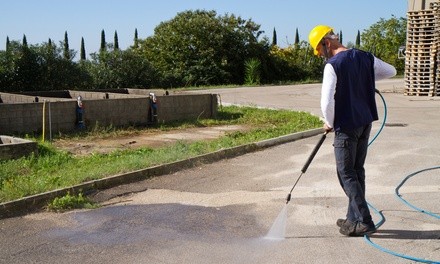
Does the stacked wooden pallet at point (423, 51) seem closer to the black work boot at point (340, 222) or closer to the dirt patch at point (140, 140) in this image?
the dirt patch at point (140, 140)

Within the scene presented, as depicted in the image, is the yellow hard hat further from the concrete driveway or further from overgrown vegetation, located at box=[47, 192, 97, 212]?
overgrown vegetation, located at box=[47, 192, 97, 212]

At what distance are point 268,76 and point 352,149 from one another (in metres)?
32.8

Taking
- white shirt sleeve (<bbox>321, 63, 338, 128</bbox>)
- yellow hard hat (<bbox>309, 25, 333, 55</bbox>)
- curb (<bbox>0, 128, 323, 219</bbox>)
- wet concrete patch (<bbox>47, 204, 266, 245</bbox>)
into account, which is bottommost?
wet concrete patch (<bbox>47, 204, 266, 245</bbox>)

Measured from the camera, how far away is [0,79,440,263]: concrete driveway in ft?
16.6

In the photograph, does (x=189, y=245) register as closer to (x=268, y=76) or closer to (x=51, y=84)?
(x=51, y=84)

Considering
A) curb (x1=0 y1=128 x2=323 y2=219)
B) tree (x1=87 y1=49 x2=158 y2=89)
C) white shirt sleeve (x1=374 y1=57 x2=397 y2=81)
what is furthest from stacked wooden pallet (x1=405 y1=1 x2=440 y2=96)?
white shirt sleeve (x1=374 y1=57 x2=397 y2=81)

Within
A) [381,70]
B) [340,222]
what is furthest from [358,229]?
[381,70]

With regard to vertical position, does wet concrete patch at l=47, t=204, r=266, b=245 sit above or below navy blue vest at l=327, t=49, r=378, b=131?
below

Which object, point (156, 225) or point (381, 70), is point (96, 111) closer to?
point (156, 225)

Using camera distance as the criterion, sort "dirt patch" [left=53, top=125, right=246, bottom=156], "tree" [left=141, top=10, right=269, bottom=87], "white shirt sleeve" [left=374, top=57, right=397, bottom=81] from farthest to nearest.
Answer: "tree" [left=141, top=10, right=269, bottom=87] → "dirt patch" [left=53, top=125, right=246, bottom=156] → "white shirt sleeve" [left=374, top=57, right=397, bottom=81]

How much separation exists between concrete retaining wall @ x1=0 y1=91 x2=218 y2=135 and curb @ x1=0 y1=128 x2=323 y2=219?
4435 millimetres

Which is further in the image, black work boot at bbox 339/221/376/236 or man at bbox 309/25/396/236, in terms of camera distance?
black work boot at bbox 339/221/376/236

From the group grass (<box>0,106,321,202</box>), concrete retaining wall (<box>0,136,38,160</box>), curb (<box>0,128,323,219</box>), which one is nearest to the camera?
curb (<box>0,128,323,219</box>)

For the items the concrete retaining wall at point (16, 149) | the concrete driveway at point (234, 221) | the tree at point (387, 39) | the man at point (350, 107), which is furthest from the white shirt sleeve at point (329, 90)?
the tree at point (387, 39)
